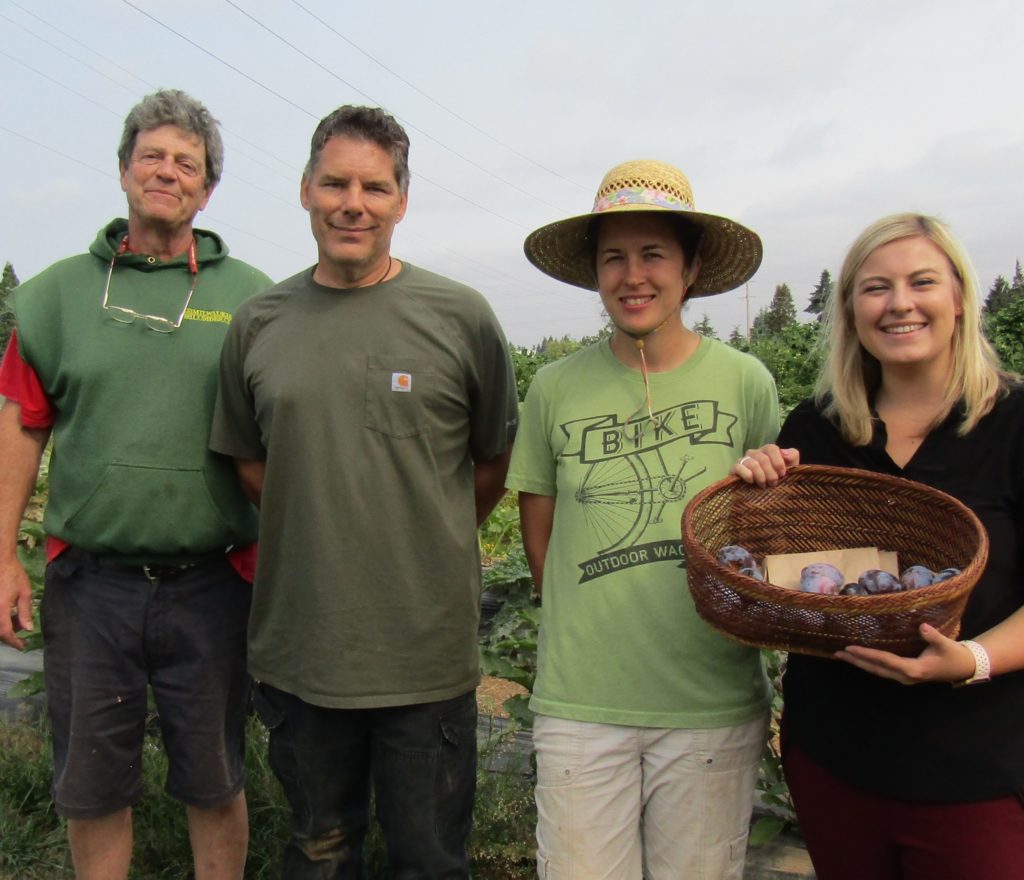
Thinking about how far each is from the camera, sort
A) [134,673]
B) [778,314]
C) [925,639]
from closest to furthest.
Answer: [925,639], [134,673], [778,314]

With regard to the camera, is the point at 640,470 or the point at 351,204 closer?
the point at 640,470

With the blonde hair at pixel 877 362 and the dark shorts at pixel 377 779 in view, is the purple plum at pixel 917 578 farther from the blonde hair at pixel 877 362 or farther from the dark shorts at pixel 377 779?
the dark shorts at pixel 377 779

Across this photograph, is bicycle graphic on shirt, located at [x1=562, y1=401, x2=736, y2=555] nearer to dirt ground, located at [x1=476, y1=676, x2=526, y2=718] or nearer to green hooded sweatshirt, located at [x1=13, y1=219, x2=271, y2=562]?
green hooded sweatshirt, located at [x1=13, y1=219, x2=271, y2=562]

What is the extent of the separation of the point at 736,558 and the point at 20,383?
1908 mm

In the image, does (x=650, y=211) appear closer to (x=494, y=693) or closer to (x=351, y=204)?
(x=351, y=204)

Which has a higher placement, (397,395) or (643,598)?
(397,395)

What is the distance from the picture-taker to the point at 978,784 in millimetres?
1751

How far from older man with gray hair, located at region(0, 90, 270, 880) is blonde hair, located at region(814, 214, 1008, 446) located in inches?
61.9

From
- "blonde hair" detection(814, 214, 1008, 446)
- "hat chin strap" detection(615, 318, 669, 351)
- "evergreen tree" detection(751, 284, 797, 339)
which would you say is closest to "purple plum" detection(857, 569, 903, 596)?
"blonde hair" detection(814, 214, 1008, 446)

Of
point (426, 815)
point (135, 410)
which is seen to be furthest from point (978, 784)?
point (135, 410)

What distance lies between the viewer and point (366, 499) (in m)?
2.29

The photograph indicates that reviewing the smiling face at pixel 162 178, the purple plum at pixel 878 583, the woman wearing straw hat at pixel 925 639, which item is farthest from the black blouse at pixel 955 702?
the smiling face at pixel 162 178

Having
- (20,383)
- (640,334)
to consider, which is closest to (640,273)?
(640,334)

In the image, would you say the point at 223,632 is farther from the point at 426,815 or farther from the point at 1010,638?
the point at 1010,638
